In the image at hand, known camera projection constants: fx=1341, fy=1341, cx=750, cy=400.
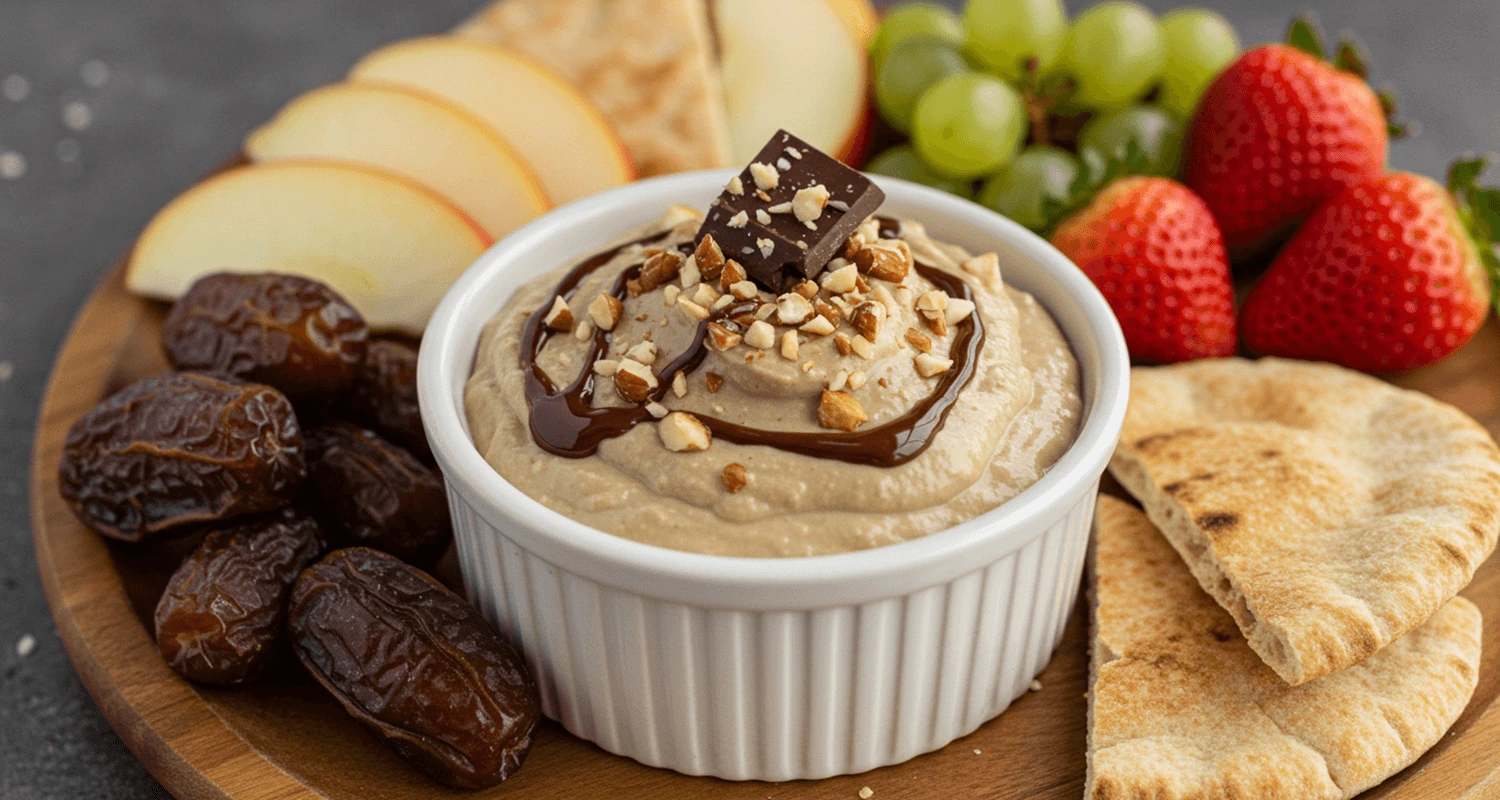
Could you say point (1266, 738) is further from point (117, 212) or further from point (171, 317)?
point (117, 212)

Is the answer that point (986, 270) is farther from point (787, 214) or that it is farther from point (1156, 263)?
point (1156, 263)

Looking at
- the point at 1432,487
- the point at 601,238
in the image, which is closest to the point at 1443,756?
the point at 1432,487

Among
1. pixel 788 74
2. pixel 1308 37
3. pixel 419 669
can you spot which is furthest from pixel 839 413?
pixel 1308 37

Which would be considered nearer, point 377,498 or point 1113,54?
point 377,498

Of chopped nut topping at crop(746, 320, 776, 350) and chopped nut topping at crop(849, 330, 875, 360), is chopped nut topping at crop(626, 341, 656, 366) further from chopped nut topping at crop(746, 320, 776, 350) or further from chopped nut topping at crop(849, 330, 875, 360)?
chopped nut topping at crop(849, 330, 875, 360)

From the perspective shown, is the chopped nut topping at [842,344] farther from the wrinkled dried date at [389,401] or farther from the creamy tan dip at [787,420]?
the wrinkled dried date at [389,401]

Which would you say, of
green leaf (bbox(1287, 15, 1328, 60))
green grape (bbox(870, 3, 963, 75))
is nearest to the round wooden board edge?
green grape (bbox(870, 3, 963, 75))
